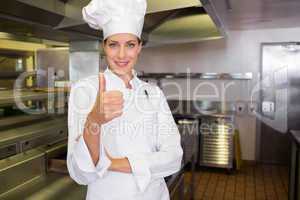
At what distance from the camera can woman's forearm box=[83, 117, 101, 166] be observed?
2.48ft

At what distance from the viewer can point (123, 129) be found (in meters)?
0.95

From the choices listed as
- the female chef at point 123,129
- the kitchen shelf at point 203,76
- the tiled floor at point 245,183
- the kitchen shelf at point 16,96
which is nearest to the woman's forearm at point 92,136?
the female chef at point 123,129

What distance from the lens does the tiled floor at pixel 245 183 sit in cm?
332

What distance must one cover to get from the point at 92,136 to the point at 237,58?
4.05m

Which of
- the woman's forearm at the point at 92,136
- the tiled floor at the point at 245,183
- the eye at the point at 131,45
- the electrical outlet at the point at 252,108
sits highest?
the eye at the point at 131,45

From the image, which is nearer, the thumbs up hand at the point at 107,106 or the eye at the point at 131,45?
the thumbs up hand at the point at 107,106

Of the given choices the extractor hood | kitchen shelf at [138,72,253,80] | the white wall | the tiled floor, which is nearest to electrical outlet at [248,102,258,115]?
the white wall

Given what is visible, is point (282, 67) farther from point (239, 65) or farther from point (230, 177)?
point (230, 177)

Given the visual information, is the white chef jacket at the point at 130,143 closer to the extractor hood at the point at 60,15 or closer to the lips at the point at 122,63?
the lips at the point at 122,63

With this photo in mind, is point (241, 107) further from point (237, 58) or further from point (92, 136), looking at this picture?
point (92, 136)

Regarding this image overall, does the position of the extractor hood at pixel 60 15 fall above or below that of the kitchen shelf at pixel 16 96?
above

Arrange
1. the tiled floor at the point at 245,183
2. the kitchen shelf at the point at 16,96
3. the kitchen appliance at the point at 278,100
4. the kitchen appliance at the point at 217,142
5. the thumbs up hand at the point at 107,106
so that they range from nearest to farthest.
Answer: the thumbs up hand at the point at 107,106 < the kitchen shelf at the point at 16,96 < the tiled floor at the point at 245,183 < the kitchen appliance at the point at 217,142 < the kitchen appliance at the point at 278,100

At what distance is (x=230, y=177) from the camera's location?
3.95m

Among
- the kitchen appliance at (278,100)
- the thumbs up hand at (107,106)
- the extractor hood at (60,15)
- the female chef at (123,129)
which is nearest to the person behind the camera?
the thumbs up hand at (107,106)
